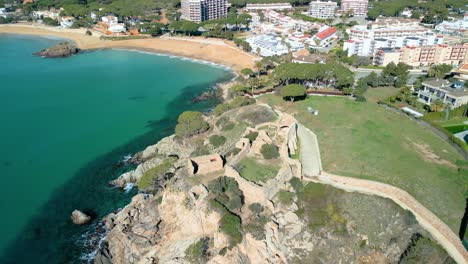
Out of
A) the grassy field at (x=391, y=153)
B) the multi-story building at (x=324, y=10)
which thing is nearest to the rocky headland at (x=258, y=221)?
the grassy field at (x=391, y=153)

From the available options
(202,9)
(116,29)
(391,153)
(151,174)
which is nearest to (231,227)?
(151,174)

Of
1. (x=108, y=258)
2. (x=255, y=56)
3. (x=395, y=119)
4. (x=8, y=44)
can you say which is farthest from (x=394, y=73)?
(x=8, y=44)

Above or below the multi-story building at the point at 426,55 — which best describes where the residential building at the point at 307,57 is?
below

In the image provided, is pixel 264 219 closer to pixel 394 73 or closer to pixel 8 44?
pixel 394 73

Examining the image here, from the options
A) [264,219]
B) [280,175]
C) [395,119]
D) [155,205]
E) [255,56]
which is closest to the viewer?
[264,219]

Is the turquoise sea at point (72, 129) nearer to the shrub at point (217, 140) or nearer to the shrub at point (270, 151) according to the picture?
the shrub at point (217, 140)

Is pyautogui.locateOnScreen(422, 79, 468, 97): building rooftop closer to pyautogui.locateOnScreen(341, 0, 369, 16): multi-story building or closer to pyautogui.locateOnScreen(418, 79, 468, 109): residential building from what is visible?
pyautogui.locateOnScreen(418, 79, 468, 109): residential building
